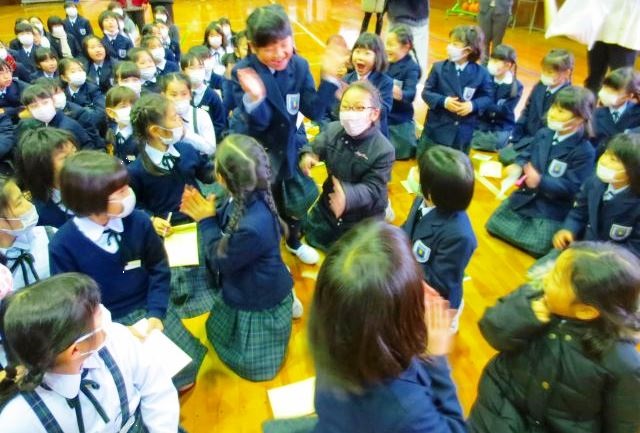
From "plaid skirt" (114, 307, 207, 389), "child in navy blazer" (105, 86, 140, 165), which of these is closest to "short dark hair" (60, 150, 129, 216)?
"plaid skirt" (114, 307, 207, 389)

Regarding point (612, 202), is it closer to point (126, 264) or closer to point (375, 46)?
point (375, 46)

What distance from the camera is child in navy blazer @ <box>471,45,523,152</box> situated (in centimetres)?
400

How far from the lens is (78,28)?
6234 mm

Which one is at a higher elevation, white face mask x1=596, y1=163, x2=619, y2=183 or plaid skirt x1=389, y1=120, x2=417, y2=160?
white face mask x1=596, y1=163, x2=619, y2=183

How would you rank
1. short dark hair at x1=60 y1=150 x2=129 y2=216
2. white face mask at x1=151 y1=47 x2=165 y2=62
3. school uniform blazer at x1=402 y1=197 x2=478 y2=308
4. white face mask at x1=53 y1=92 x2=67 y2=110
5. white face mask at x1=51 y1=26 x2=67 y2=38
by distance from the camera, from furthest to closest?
white face mask at x1=51 y1=26 x2=67 y2=38, white face mask at x1=151 y1=47 x2=165 y2=62, white face mask at x1=53 y1=92 x2=67 y2=110, school uniform blazer at x1=402 y1=197 x2=478 y2=308, short dark hair at x1=60 y1=150 x2=129 y2=216

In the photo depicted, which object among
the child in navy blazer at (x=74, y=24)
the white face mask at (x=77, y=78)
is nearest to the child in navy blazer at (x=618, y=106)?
the white face mask at (x=77, y=78)

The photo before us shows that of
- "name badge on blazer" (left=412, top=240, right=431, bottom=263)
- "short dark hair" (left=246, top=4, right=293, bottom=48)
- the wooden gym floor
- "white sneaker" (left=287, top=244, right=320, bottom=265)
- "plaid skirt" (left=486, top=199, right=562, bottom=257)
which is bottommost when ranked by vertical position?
the wooden gym floor

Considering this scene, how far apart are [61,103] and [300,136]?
5.92ft

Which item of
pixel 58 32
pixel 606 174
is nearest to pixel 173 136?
pixel 606 174

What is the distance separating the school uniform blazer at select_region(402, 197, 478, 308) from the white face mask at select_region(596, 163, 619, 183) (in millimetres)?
812

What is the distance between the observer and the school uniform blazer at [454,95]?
358 centimetres

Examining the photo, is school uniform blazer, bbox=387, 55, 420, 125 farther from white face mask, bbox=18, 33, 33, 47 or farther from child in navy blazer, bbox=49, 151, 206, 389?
white face mask, bbox=18, 33, 33, 47

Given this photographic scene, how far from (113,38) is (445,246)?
495cm

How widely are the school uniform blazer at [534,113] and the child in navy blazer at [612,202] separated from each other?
1219 mm
